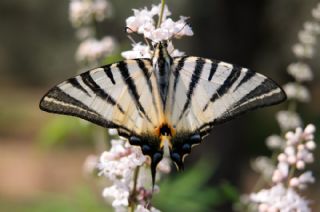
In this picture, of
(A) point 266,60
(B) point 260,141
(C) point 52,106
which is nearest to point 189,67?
(C) point 52,106

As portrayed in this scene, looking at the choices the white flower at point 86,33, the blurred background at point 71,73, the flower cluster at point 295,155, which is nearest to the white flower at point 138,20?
the flower cluster at point 295,155

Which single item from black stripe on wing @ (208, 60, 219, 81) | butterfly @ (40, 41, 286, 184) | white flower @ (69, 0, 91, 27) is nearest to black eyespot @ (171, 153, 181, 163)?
butterfly @ (40, 41, 286, 184)

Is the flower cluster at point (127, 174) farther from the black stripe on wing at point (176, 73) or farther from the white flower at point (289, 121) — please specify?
the white flower at point (289, 121)

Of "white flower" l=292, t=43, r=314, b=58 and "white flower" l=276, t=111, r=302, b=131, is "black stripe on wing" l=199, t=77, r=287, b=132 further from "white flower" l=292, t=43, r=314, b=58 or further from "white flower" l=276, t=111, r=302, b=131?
"white flower" l=276, t=111, r=302, b=131

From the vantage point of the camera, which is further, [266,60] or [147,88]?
[266,60]

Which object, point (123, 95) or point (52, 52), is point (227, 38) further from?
point (52, 52)

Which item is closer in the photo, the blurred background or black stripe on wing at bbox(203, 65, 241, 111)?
black stripe on wing at bbox(203, 65, 241, 111)
